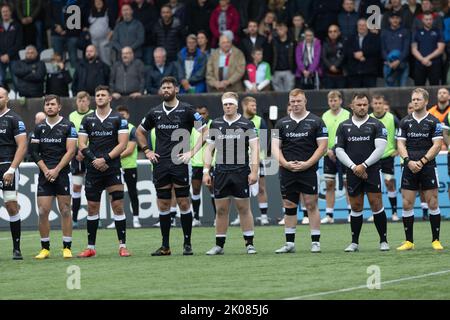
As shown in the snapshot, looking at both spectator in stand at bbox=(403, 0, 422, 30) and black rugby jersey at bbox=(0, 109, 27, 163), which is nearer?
black rugby jersey at bbox=(0, 109, 27, 163)

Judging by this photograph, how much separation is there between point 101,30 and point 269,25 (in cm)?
414

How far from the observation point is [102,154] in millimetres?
16609

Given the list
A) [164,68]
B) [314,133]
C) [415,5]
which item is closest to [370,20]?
[415,5]

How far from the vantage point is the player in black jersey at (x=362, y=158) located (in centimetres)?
1639

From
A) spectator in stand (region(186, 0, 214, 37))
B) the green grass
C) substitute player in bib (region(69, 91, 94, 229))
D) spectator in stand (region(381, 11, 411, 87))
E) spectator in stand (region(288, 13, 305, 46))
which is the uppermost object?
spectator in stand (region(186, 0, 214, 37))

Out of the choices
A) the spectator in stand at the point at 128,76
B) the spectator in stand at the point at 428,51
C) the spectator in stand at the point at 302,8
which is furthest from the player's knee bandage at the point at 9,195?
the spectator in stand at the point at 302,8

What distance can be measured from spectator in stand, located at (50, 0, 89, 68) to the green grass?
390 inches

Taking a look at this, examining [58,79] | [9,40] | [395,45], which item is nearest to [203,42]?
[58,79]

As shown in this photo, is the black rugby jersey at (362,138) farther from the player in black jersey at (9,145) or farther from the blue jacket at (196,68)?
the blue jacket at (196,68)

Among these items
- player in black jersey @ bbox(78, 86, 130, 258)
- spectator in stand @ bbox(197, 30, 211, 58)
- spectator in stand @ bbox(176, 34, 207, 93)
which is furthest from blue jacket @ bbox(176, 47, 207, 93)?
player in black jersey @ bbox(78, 86, 130, 258)

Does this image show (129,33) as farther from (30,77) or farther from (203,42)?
(30,77)

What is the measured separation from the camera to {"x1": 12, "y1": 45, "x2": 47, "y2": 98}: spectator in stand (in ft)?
88.9

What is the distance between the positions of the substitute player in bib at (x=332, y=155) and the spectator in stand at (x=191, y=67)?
15.3 feet

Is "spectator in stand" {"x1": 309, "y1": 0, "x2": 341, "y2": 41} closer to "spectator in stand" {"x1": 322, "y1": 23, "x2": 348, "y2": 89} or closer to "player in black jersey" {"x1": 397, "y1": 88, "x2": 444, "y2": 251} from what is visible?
"spectator in stand" {"x1": 322, "y1": 23, "x2": 348, "y2": 89}
